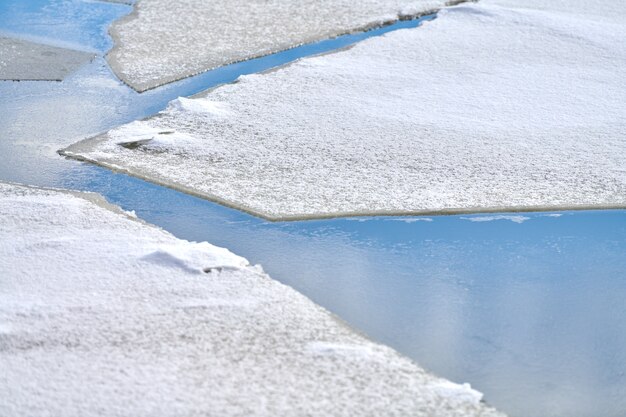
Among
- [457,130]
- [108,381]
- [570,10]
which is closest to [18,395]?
[108,381]

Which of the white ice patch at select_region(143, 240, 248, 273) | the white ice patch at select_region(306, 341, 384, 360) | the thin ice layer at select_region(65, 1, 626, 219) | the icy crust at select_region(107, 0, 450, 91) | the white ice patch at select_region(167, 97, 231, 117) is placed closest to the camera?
the white ice patch at select_region(306, 341, 384, 360)

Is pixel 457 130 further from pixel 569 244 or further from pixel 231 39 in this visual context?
pixel 231 39

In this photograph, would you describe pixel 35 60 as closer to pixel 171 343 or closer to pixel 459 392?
pixel 171 343

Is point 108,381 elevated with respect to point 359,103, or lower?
lower

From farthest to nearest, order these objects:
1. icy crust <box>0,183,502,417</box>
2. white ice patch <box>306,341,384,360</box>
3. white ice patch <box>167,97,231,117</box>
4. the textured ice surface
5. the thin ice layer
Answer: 1. the textured ice surface
2. white ice patch <box>167,97,231,117</box>
3. the thin ice layer
4. white ice patch <box>306,341,384,360</box>
5. icy crust <box>0,183,502,417</box>

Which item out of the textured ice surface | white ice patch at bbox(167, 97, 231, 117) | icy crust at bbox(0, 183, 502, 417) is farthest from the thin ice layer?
the textured ice surface

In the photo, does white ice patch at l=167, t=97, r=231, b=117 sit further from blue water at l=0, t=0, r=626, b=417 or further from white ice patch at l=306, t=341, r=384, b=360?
white ice patch at l=306, t=341, r=384, b=360

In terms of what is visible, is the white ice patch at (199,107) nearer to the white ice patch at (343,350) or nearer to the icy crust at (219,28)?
the icy crust at (219,28)
